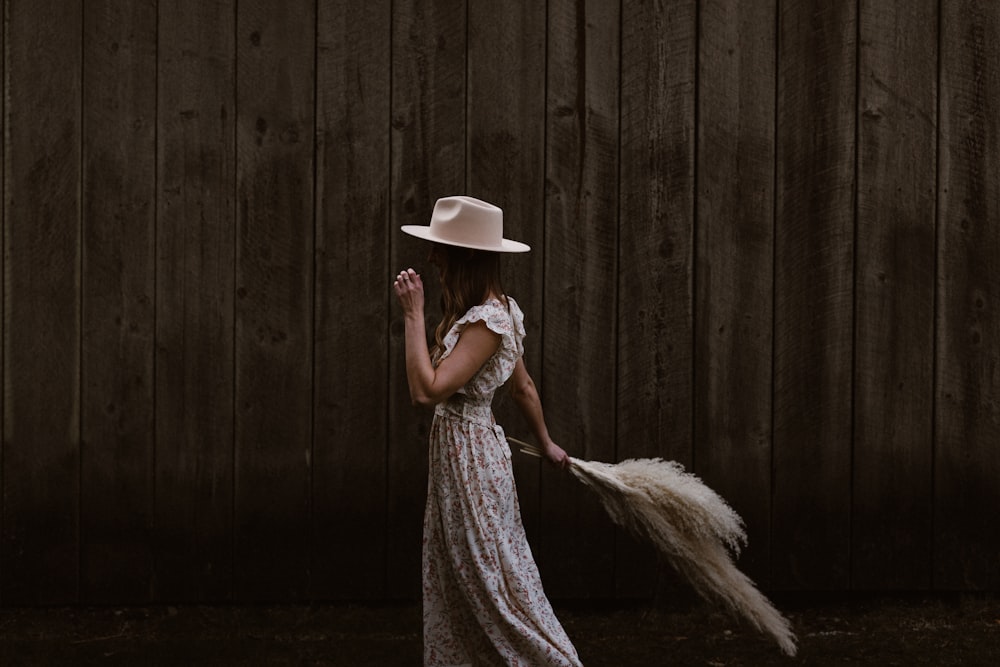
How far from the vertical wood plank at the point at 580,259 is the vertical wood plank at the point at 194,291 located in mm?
1146

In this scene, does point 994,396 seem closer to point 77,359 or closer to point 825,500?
point 825,500

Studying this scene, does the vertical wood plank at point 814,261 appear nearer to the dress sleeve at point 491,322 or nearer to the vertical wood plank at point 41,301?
the dress sleeve at point 491,322

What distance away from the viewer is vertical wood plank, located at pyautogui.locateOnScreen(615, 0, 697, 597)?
14.6 feet

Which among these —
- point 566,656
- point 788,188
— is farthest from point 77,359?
point 788,188

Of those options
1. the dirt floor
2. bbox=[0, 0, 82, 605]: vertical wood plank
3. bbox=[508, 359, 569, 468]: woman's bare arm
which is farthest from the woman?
bbox=[0, 0, 82, 605]: vertical wood plank

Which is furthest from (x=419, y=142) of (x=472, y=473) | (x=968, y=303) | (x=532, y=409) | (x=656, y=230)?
(x=968, y=303)

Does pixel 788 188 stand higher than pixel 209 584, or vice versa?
pixel 788 188

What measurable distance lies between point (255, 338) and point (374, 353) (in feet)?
1.40

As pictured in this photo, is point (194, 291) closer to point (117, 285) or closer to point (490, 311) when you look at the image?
point (117, 285)

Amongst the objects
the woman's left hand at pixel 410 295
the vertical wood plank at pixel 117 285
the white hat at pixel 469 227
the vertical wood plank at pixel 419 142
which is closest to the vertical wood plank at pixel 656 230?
the vertical wood plank at pixel 419 142

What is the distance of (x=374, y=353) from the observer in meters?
4.44

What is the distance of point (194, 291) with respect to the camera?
4.41 meters

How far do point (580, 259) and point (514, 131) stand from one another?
0.52 meters

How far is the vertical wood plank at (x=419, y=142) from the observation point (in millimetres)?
4402
